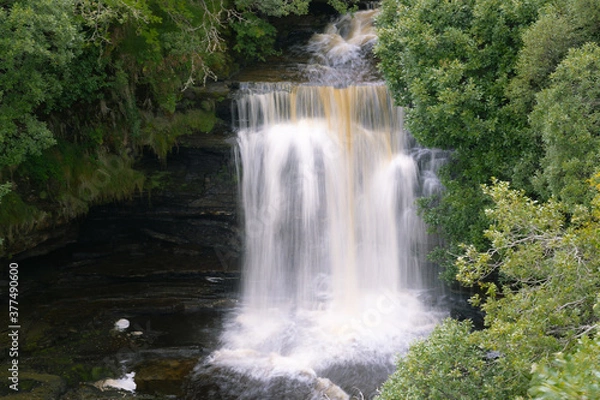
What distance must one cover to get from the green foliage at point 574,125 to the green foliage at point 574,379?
5.93 meters

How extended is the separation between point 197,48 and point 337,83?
5160mm

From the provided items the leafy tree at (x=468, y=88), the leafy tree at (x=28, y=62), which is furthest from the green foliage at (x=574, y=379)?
the leafy tree at (x=28, y=62)

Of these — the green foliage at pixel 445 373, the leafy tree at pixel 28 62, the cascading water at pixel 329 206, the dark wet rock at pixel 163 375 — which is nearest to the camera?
the green foliage at pixel 445 373

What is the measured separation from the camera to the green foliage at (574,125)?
11293mm

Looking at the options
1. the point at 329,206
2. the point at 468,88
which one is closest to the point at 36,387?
the point at 329,206

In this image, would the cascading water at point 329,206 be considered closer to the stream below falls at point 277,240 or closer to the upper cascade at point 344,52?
the stream below falls at point 277,240

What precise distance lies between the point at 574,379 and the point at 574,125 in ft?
26.0

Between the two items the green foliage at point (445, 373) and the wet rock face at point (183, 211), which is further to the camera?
the wet rock face at point (183, 211)

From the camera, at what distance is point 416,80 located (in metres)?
14.2

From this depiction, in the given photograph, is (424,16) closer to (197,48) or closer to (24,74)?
(197,48)

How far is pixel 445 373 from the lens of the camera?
9.17 m

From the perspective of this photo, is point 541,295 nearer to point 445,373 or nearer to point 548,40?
point 445,373

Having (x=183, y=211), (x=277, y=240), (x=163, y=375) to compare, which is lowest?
(x=163, y=375)

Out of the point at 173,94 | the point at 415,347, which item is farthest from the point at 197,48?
the point at 415,347
